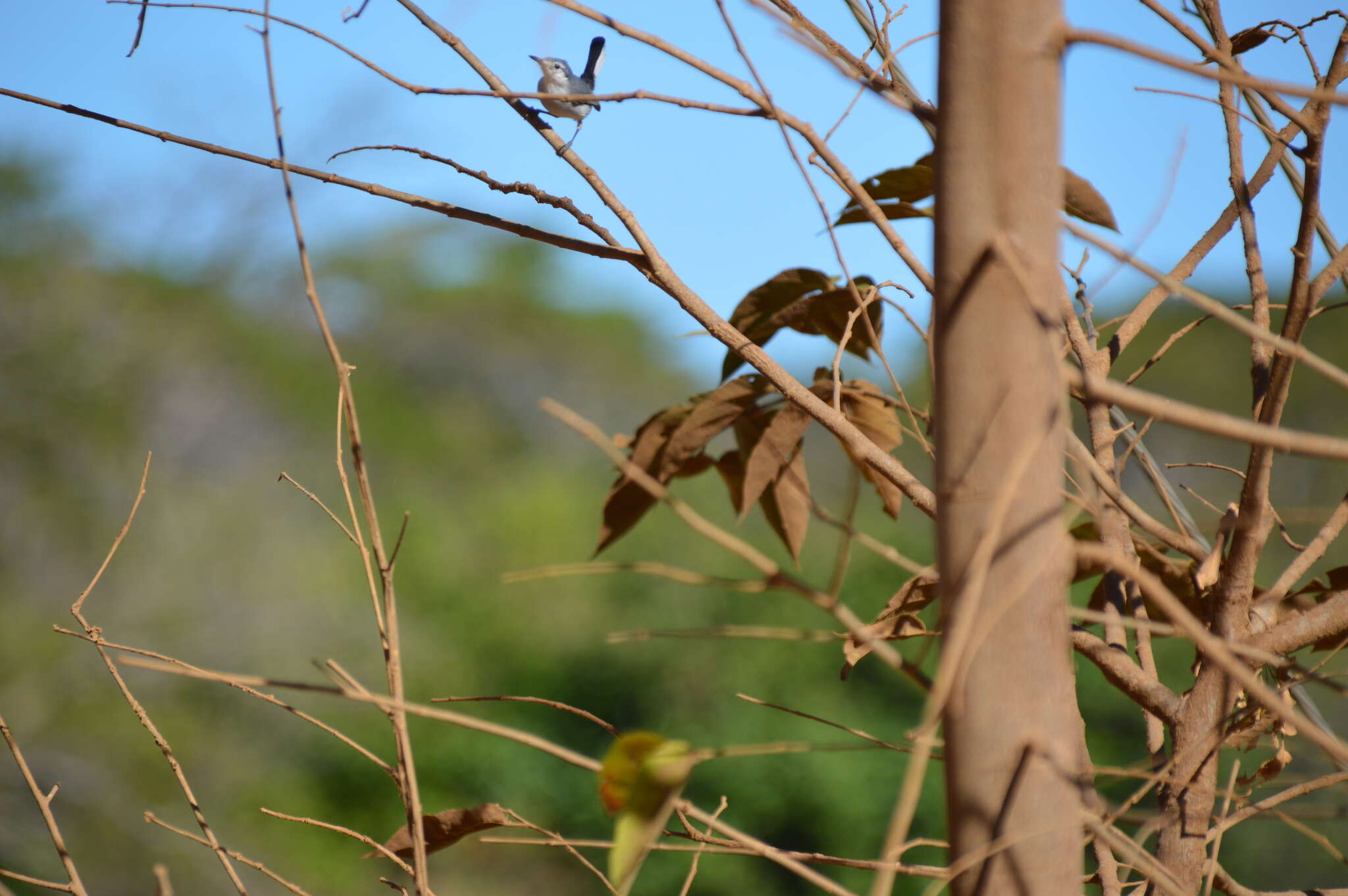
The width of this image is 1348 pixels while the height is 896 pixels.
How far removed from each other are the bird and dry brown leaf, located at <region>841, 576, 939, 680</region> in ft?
1.22

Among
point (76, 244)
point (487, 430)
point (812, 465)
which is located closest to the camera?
point (76, 244)

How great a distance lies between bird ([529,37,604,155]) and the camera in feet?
2.27

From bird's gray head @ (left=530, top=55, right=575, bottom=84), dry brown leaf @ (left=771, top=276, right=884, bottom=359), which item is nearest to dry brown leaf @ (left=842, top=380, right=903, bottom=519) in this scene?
dry brown leaf @ (left=771, top=276, right=884, bottom=359)

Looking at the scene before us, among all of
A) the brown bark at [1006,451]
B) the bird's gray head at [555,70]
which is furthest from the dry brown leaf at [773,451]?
the bird's gray head at [555,70]

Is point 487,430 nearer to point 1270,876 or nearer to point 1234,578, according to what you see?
point 1270,876

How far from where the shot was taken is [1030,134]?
10.2 inches

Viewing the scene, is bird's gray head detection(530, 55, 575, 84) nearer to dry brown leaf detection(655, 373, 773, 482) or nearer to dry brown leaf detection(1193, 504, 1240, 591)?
dry brown leaf detection(655, 373, 773, 482)

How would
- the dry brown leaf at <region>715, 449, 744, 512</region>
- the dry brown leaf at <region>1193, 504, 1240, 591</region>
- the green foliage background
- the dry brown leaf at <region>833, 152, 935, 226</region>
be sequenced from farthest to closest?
the green foliage background < the dry brown leaf at <region>715, 449, 744, 512</region> < the dry brown leaf at <region>833, 152, 935, 226</region> < the dry brown leaf at <region>1193, 504, 1240, 591</region>

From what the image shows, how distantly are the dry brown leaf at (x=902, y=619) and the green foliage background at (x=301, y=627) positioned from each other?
3.34 m

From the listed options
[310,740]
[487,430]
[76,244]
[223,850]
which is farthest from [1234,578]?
[487,430]

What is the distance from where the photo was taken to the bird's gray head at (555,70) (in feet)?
3.08

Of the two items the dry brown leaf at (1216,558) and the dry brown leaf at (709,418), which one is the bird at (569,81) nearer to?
the dry brown leaf at (709,418)

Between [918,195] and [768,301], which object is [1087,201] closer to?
[918,195]

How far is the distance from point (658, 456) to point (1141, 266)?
337 millimetres
